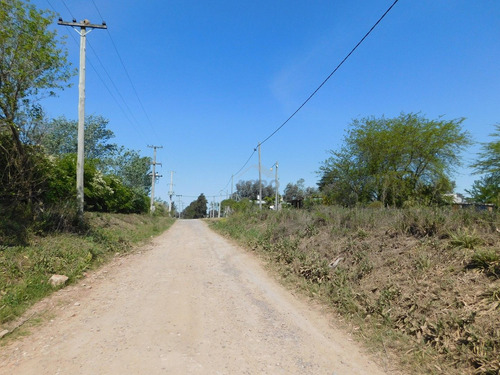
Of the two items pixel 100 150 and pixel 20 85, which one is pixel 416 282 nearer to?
pixel 20 85

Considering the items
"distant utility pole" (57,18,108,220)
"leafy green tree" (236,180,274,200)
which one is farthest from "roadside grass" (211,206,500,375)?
"leafy green tree" (236,180,274,200)

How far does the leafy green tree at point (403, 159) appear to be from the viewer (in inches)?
1011

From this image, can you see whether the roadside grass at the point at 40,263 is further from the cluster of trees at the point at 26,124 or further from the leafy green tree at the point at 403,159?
the leafy green tree at the point at 403,159

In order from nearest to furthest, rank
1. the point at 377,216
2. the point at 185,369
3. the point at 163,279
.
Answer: the point at 185,369, the point at 163,279, the point at 377,216

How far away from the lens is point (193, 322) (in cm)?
532

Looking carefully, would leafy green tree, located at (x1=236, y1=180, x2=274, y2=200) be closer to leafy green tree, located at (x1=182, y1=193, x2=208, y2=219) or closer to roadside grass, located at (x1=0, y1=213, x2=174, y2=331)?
leafy green tree, located at (x1=182, y1=193, x2=208, y2=219)

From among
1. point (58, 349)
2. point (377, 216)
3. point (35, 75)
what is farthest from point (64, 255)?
point (377, 216)

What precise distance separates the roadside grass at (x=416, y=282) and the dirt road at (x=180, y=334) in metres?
0.62

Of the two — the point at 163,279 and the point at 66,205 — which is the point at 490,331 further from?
the point at 66,205

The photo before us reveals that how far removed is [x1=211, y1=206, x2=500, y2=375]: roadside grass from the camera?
418cm

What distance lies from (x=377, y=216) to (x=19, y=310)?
9.08 meters

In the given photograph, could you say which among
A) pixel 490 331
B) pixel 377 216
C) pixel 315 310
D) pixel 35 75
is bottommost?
pixel 315 310

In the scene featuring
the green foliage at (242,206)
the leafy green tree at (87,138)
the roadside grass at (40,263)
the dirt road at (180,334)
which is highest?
the leafy green tree at (87,138)

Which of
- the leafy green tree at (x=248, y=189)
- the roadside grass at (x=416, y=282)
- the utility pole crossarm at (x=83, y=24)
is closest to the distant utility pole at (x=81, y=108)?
the utility pole crossarm at (x=83, y=24)
